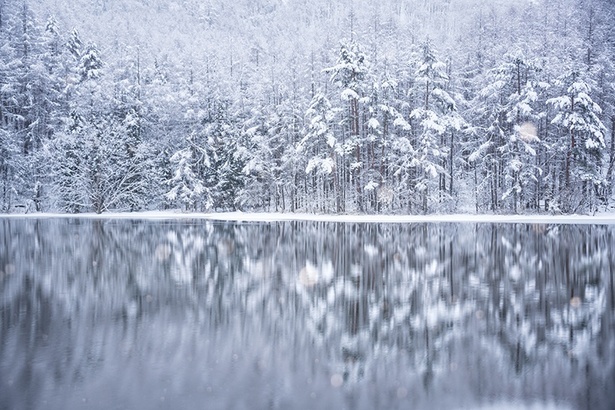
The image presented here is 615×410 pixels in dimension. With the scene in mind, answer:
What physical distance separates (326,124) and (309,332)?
38.6 m

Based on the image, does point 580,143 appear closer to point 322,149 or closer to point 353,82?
point 353,82

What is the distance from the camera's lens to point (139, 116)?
59.6 meters

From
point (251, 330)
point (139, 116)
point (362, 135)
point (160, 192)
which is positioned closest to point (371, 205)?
point (362, 135)

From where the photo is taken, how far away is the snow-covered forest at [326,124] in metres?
44.0

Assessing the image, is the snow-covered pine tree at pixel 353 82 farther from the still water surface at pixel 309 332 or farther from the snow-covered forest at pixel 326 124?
the still water surface at pixel 309 332

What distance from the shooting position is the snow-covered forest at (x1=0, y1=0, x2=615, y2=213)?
44000 mm

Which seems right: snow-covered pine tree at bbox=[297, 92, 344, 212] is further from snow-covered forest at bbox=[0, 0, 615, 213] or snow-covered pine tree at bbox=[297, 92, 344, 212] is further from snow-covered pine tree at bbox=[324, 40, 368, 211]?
snow-covered pine tree at bbox=[324, 40, 368, 211]

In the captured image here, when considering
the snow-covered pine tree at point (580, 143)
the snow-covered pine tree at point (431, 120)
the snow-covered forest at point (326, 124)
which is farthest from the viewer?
the snow-covered forest at point (326, 124)

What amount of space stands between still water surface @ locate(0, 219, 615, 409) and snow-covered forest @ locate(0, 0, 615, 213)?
92.8 feet

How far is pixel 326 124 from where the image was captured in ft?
151

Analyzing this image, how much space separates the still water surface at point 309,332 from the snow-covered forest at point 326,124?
28.3 metres

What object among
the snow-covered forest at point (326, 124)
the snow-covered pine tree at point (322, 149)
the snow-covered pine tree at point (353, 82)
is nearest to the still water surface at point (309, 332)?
the snow-covered forest at point (326, 124)

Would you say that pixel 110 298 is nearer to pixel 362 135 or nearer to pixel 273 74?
pixel 362 135

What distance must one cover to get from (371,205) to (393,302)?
124ft
